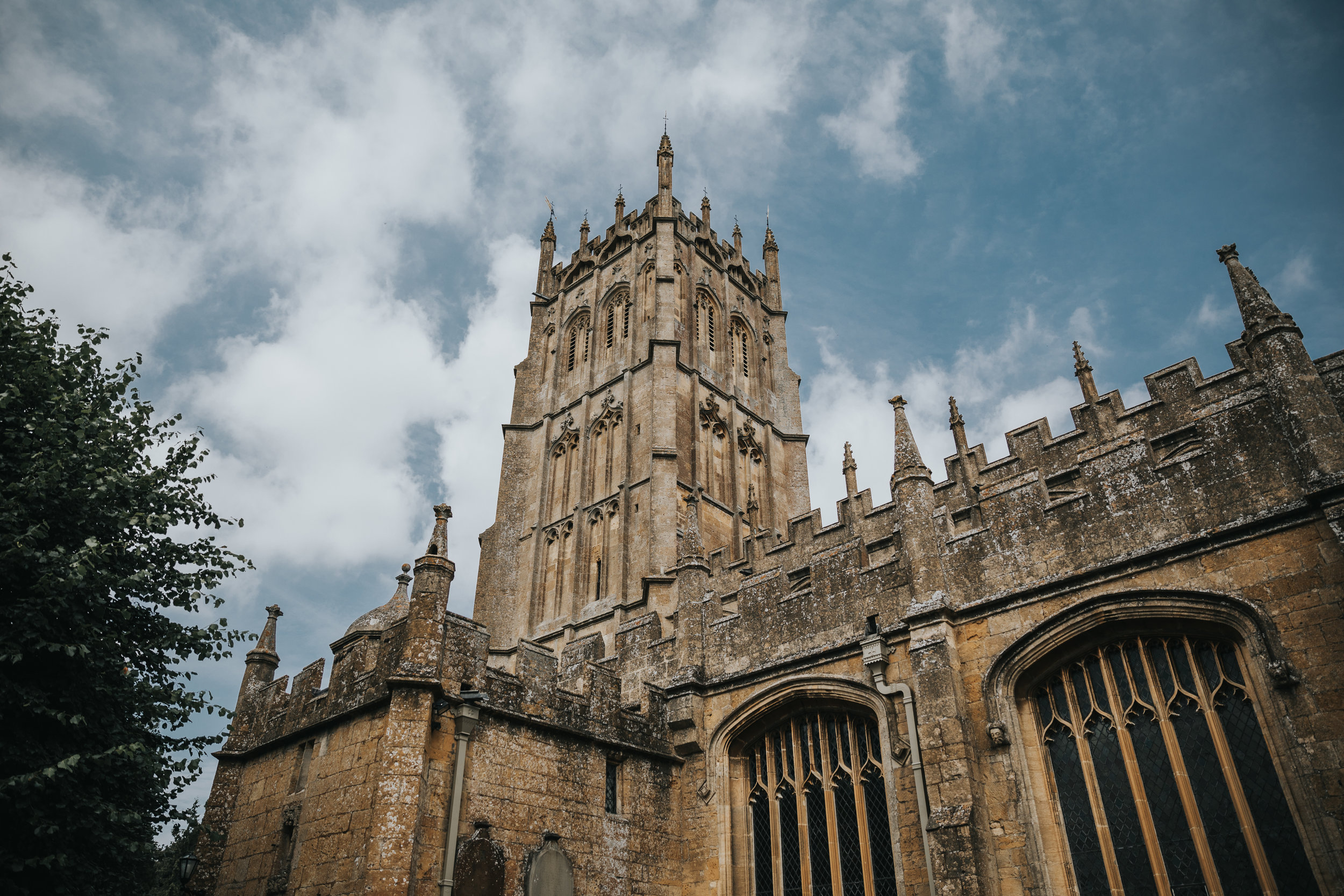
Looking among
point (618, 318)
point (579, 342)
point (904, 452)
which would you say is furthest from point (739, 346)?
point (904, 452)

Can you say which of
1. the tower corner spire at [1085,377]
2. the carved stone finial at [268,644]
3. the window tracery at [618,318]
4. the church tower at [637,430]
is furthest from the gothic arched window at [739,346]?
the carved stone finial at [268,644]

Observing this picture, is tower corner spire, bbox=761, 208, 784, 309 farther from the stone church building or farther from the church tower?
the stone church building

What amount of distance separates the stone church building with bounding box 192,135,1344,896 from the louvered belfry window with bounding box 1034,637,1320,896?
29 millimetres

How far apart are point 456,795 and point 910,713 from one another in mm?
5808

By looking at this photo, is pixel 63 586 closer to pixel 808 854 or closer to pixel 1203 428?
pixel 808 854

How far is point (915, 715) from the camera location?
433 inches

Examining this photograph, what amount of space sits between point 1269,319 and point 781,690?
7.98 meters

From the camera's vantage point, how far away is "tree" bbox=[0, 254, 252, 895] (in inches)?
361

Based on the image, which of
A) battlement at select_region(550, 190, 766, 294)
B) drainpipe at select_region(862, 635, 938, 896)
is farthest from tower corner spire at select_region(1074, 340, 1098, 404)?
battlement at select_region(550, 190, 766, 294)

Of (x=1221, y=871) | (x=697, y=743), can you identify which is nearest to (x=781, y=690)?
(x=697, y=743)

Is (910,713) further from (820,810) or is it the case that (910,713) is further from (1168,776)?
(1168,776)

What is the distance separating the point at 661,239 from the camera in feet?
119

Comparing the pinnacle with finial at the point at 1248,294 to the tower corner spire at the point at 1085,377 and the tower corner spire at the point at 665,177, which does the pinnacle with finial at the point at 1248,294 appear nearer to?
the tower corner spire at the point at 1085,377

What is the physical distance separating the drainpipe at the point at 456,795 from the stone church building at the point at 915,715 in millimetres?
36
